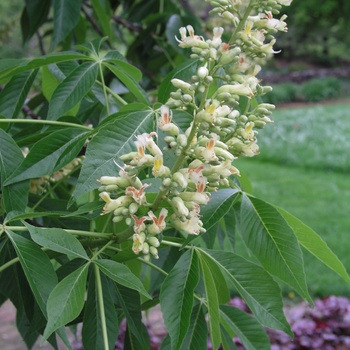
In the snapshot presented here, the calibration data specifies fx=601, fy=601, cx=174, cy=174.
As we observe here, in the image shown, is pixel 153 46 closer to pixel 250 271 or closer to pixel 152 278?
pixel 152 278

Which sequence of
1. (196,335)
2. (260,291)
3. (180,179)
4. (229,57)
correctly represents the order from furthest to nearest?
(196,335), (260,291), (229,57), (180,179)

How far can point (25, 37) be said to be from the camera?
7.95 ft

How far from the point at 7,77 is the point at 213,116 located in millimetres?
654

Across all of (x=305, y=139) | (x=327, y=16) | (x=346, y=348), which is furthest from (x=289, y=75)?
(x=346, y=348)

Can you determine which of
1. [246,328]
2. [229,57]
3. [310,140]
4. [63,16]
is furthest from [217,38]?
[310,140]

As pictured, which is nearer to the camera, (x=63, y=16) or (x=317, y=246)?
(x=317, y=246)

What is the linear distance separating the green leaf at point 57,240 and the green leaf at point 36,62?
1.48 ft

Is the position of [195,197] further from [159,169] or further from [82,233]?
[82,233]

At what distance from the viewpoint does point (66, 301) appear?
958 mm

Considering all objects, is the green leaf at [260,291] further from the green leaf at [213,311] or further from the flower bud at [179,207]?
the flower bud at [179,207]

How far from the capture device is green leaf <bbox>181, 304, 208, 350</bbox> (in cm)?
123

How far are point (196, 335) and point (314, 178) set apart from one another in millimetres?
8447

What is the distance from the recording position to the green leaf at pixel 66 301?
925 millimetres

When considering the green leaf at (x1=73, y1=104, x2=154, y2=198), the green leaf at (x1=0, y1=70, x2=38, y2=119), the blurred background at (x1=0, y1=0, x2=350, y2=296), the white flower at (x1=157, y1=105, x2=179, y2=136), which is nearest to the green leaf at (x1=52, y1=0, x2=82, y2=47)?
the blurred background at (x1=0, y1=0, x2=350, y2=296)
